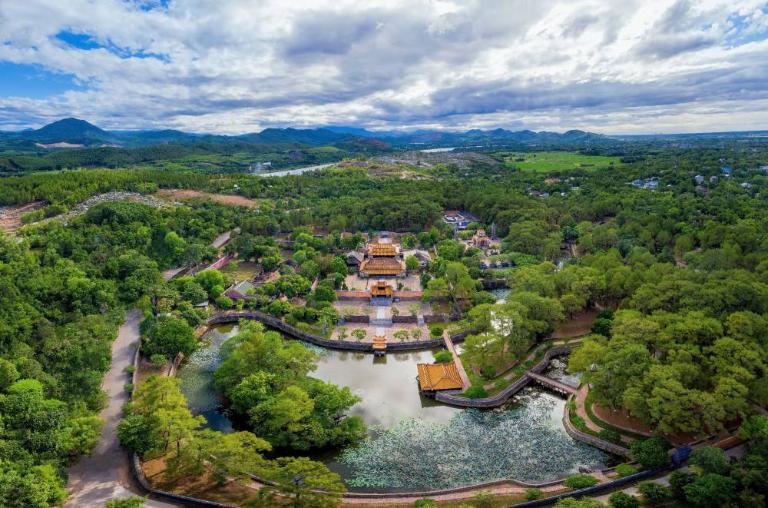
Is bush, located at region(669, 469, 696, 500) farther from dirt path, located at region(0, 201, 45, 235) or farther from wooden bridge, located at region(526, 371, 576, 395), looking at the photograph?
dirt path, located at region(0, 201, 45, 235)

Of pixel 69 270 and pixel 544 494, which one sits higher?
pixel 69 270

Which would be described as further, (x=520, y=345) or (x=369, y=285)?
(x=369, y=285)

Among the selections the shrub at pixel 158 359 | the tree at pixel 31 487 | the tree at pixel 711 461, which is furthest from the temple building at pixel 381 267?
the tree at pixel 31 487

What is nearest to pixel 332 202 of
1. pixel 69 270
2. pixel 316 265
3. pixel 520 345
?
pixel 316 265

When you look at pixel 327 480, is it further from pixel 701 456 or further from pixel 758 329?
pixel 758 329

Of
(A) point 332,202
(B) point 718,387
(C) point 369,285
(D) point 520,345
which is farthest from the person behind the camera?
(A) point 332,202

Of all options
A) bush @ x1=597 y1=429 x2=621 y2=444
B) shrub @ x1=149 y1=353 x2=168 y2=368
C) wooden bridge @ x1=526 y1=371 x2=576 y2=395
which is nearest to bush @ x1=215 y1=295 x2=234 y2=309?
shrub @ x1=149 y1=353 x2=168 y2=368

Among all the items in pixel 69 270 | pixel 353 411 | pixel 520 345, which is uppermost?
pixel 69 270

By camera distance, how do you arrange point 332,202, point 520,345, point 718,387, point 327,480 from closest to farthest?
point 327,480, point 718,387, point 520,345, point 332,202
